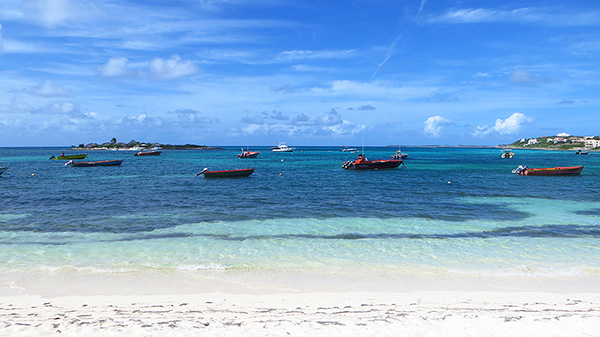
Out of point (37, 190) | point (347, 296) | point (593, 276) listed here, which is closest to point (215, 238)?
point (347, 296)

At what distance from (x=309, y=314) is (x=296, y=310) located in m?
0.45

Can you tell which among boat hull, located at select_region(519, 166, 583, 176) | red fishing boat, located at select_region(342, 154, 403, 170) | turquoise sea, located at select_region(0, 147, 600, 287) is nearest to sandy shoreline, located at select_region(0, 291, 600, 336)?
turquoise sea, located at select_region(0, 147, 600, 287)

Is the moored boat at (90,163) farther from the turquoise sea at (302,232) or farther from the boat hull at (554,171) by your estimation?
the boat hull at (554,171)

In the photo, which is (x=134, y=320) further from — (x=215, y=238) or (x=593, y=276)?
(x=593, y=276)

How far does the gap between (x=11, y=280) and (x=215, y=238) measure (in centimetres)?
754

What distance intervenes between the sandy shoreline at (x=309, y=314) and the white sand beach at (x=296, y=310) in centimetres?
2

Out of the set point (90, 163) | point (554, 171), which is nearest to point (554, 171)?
point (554, 171)

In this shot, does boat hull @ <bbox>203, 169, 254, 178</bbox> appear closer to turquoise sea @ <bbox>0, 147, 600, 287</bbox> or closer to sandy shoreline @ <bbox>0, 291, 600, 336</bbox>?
turquoise sea @ <bbox>0, 147, 600, 287</bbox>

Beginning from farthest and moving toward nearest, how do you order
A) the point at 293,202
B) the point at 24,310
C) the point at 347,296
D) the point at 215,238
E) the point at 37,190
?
the point at 37,190, the point at 293,202, the point at 215,238, the point at 347,296, the point at 24,310

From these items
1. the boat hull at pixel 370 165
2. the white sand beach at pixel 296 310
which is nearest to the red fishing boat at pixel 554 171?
the boat hull at pixel 370 165

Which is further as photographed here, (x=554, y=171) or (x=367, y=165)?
(x=367, y=165)

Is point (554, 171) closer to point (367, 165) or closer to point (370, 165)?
point (370, 165)

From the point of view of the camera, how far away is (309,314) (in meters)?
8.59

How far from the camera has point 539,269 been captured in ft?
41.1
